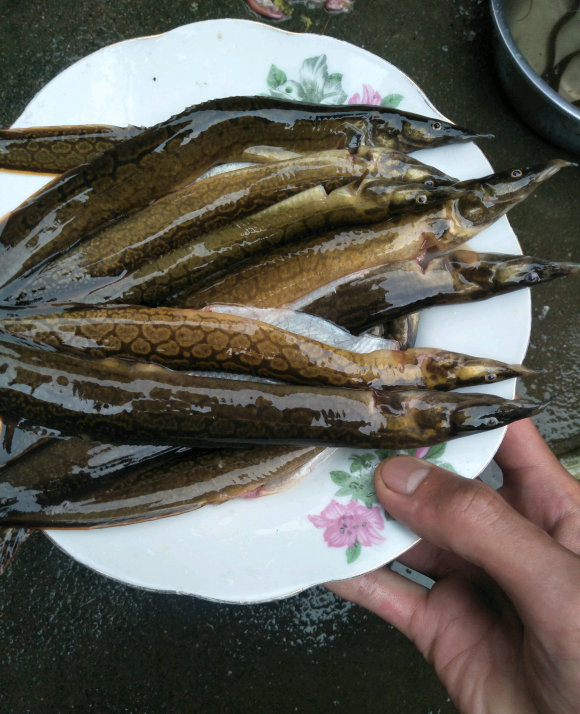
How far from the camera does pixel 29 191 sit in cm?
187

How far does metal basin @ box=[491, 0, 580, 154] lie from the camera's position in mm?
2119

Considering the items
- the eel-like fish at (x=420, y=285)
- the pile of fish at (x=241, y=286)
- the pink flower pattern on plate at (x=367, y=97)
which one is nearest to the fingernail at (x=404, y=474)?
the pile of fish at (x=241, y=286)

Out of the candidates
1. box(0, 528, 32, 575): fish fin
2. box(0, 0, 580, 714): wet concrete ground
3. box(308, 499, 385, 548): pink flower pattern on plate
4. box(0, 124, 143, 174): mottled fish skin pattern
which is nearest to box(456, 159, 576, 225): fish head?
box(0, 0, 580, 714): wet concrete ground

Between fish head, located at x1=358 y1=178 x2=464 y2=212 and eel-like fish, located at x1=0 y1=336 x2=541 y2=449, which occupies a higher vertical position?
fish head, located at x1=358 y1=178 x2=464 y2=212

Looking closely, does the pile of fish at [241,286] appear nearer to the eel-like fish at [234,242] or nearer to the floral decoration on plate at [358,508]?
the eel-like fish at [234,242]

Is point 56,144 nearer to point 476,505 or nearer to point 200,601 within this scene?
point 476,505

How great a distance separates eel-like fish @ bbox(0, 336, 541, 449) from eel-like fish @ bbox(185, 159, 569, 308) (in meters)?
0.32

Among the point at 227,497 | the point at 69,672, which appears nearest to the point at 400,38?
the point at 227,497

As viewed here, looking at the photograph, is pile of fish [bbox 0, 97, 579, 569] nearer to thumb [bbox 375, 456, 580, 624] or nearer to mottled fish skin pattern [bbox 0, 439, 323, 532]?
mottled fish skin pattern [bbox 0, 439, 323, 532]

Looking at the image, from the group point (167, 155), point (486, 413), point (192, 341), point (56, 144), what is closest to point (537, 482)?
point (486, 413)

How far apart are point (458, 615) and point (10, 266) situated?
184 cm

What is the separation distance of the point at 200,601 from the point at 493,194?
2.00 metres

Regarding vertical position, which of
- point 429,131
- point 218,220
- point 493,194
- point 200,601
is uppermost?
point 429,131

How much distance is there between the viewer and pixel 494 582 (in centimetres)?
192
